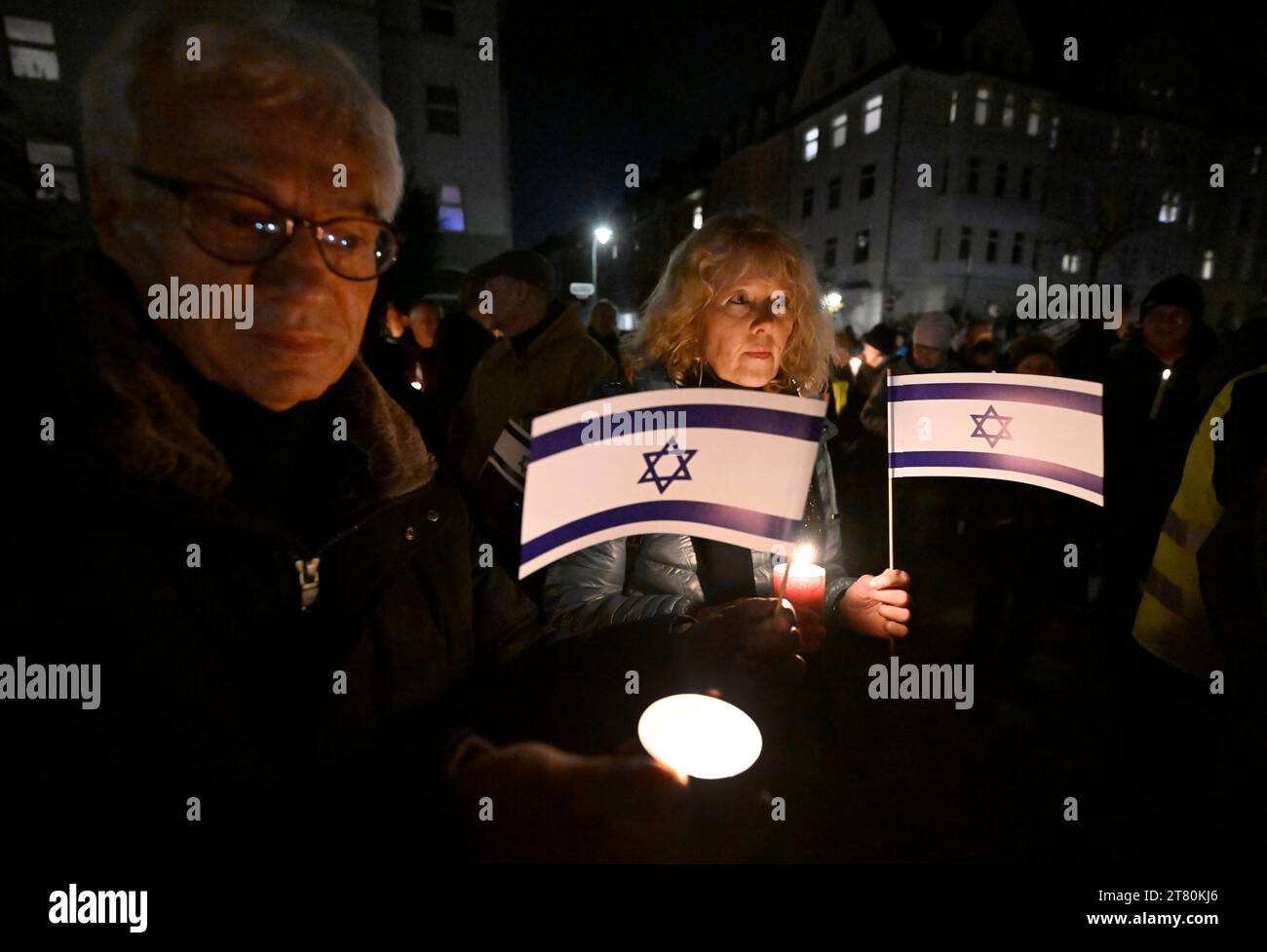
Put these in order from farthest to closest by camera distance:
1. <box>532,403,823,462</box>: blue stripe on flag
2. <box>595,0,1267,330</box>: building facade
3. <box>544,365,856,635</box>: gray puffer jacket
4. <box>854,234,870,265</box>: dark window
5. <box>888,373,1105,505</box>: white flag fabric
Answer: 1. <box>854,234,870,265</box>: dark window
2. <box>595,0,1267,330</box>: building facade
3. <box>888,373,1105,505</box>: white flag fabric
4. <box>544,365,856,635</box>: gray puffer jacket
5. <box>532,403,823,462</box>: blue stripe on flag

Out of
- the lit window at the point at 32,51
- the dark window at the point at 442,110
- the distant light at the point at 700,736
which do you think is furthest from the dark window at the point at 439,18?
the distant light at the point at 700,736

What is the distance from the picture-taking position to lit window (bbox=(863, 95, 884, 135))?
2819 centimetres

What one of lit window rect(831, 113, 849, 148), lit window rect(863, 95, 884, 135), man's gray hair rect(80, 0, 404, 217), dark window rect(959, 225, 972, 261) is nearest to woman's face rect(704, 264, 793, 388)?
man's gray hair rect(80, 0, 404, 217)

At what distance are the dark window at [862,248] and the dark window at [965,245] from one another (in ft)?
14.3

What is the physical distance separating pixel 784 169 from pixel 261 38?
39873 mm

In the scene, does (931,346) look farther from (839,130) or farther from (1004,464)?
(839,130)

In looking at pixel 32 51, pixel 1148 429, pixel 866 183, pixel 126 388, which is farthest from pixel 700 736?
pixel 866 183

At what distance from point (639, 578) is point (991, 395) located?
1407 millimetres

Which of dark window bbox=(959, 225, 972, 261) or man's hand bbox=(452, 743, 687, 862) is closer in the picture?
man's hand bbox=(452, 743, 687, 862)

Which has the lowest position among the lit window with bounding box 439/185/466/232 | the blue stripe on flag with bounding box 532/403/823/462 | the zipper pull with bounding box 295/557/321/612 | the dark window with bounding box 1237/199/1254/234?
the zipper pull with bounding box 295/557/321/612

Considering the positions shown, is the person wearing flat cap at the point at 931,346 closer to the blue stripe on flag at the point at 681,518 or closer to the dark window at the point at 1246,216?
the blue stripe on flag at the point at 681,518

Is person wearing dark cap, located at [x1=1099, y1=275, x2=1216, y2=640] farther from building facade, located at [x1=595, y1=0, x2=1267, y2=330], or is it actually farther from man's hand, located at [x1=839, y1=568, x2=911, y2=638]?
building facade, located at [x1=595, y1=0, x2=1267, y2=330]

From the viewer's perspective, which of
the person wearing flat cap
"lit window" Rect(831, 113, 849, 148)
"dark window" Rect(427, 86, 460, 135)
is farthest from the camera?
"lit window" Rect(831, 113, 849, 148)

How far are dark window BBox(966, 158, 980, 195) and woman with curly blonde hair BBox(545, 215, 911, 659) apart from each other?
33.8m
